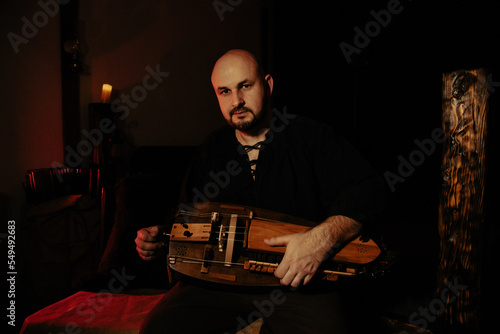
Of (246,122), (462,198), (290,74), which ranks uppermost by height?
(290,74)

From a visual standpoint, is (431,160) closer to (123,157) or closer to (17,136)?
(123,157)

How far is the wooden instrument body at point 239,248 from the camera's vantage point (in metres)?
1.34

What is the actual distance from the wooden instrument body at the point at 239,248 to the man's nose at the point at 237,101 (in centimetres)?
49

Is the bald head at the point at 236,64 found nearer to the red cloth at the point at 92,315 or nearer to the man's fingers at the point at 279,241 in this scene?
the man's fingers at the point at 279,241

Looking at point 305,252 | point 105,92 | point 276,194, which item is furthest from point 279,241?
point 105,92

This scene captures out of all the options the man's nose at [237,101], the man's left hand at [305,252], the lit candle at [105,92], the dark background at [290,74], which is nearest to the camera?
the man's left hand at [305,252]

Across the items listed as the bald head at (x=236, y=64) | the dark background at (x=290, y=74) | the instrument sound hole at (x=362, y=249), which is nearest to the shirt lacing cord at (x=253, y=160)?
the bald head at (x=236, y=64)

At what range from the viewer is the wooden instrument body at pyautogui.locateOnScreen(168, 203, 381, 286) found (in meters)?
1.34

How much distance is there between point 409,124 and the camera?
12.1ft

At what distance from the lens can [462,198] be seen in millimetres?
1534

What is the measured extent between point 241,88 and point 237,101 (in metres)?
0.08

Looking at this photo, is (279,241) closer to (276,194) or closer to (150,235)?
(276,194)

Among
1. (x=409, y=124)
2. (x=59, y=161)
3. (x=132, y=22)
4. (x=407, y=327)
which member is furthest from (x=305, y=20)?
(x=407, y=327)

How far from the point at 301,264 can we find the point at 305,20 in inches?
155
